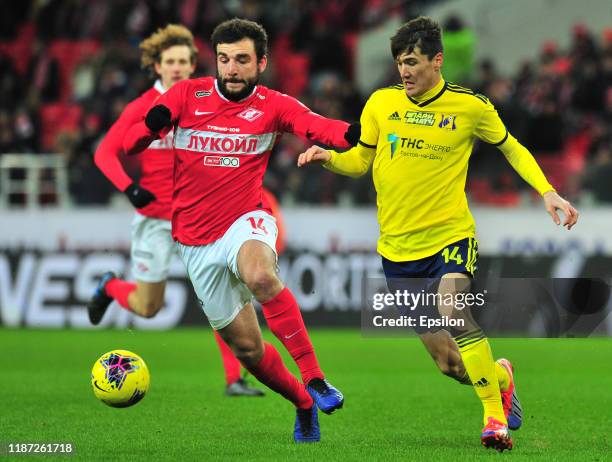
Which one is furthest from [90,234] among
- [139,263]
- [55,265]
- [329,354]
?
[139,263]

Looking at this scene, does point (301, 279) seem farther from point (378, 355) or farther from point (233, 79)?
point (233, 79)

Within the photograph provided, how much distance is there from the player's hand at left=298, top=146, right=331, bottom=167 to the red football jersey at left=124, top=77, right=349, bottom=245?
1.36 feet

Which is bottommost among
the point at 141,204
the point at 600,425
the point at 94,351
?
the point at 94,351

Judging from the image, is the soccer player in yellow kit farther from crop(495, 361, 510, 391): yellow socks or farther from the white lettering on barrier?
the white lettering on barrier

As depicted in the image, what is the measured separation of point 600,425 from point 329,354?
5.38 meters

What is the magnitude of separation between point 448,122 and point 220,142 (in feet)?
4.24

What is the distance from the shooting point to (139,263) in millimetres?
9703

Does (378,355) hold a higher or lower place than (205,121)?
lower

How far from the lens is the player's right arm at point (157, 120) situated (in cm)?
688

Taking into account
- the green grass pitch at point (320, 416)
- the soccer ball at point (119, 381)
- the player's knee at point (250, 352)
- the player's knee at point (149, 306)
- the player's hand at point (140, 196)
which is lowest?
the green grass pitch at point (320, 416)

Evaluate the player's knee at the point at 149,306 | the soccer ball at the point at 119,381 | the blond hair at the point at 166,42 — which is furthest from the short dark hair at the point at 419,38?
the player's knee at the point at 149,306

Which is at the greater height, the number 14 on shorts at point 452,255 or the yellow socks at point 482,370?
the number 14 on shorts at point 452,255

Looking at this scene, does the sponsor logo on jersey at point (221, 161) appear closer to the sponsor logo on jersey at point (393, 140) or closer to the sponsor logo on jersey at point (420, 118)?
the sponsor logo on jersey at point (393, 140)

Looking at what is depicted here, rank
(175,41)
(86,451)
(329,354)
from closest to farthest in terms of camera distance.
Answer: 1. (86,451)
2. (175,41)
3. (329,354)
